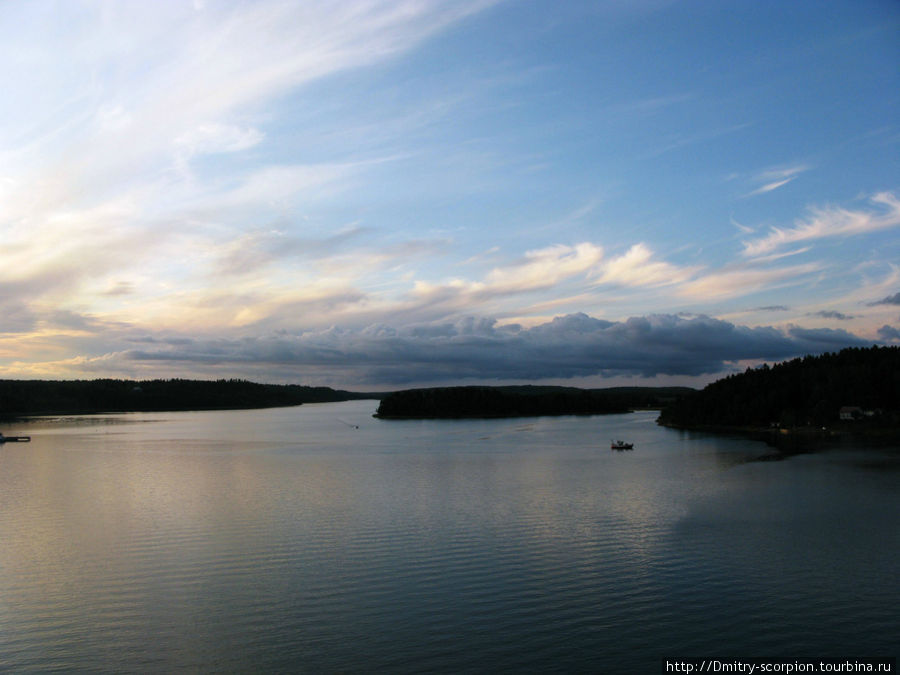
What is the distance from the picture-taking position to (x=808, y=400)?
8550 centimetres

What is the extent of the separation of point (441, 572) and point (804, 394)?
275 feet

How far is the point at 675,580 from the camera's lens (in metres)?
17.8

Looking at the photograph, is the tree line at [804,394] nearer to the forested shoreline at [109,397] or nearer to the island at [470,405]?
the island at [470,405]

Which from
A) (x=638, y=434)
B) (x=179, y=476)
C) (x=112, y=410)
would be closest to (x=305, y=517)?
(x=179, y=476)

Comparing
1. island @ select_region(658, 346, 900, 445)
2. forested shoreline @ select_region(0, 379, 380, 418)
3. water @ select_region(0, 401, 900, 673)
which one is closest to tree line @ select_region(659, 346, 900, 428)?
island @ select_region(658, 346, 900, 445)

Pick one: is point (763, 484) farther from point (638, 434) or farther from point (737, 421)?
point (737, 421)

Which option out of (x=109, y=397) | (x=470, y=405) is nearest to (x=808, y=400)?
(x=470, y=405)

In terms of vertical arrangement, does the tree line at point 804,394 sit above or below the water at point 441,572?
above

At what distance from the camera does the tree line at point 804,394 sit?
81.6m

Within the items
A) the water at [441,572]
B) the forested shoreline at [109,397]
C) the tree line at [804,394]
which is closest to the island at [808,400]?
the tree line at [804,394]

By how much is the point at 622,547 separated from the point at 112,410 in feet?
543

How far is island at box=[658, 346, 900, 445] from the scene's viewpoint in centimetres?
7879

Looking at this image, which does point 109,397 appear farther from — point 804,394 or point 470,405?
point 804,394

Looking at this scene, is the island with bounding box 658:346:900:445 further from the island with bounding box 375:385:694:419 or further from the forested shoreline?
the forested shoreline
